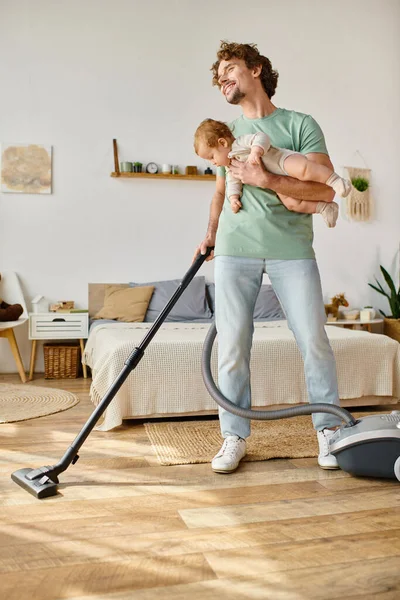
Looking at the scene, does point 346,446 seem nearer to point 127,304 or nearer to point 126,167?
point 127,304

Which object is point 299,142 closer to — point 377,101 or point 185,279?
point 185,279

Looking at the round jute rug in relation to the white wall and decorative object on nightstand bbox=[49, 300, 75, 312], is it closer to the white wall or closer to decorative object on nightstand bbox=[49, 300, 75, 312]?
decorative object on nightstand bbox=[49, 300, 75, 312]

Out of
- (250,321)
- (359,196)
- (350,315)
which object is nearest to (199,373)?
(250,321)

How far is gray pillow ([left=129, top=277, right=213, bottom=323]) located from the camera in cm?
443

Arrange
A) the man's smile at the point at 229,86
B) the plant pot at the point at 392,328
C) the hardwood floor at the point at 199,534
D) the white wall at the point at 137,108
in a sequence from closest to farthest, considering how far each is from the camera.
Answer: the hardwood floor at the point at 199,534 < the man's smile at the point at 229,86 < the white wall at the point at 137,108 < the plant pot at the point at 392,328

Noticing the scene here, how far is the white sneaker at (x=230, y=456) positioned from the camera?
6.73 ft

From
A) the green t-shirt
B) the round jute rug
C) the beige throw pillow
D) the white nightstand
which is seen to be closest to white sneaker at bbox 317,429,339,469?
the green t-shirt

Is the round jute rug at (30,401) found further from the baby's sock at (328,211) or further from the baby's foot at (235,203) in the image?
the baby's sock at (328,211)

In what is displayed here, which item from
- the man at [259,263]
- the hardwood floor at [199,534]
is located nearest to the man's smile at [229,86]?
the man at [259,263]

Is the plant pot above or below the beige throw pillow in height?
below

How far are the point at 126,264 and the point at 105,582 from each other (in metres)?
3.78

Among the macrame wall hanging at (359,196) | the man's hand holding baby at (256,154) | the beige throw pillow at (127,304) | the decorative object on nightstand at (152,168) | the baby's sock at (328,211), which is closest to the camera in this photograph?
the man's hand holding baby at (256,154)

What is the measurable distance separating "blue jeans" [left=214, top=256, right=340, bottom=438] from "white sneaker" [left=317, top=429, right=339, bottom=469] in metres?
0.03

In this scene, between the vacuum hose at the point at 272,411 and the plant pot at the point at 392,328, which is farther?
the plant pot at the point at 392,328
